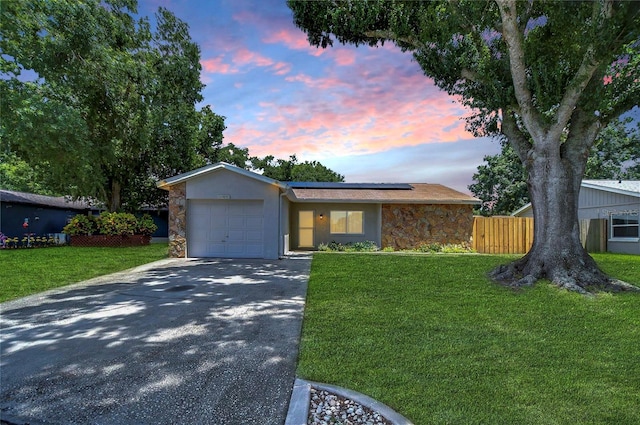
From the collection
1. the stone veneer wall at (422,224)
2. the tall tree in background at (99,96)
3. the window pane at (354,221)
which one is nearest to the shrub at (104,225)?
the tall tree in background at (99,96)

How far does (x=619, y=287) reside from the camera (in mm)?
6793

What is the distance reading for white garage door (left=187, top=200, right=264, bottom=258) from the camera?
12391 millimetres

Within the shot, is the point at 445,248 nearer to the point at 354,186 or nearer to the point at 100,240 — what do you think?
the point at 354,186

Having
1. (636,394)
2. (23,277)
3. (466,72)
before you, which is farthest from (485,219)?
(23,277)

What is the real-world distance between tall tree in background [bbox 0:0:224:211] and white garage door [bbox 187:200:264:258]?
615 cm

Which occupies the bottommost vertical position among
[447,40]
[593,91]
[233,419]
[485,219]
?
[233,419]

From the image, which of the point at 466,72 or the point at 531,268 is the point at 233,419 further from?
the point at 466,72

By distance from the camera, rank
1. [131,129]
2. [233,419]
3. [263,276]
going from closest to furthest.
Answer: [233,419]
[263,276]
[131,129]

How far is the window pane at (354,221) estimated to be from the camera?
16.3 metres

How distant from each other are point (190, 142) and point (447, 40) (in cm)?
1590

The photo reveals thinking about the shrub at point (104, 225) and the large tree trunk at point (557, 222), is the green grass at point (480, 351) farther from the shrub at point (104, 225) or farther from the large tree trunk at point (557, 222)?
the shrub at point (104, 225)

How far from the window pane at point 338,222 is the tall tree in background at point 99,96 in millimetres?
10257

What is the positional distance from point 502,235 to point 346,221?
7039mm

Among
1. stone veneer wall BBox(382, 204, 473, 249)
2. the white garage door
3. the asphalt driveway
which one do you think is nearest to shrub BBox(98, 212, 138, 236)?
the white garage door
